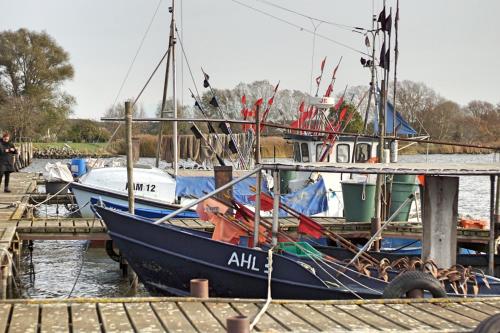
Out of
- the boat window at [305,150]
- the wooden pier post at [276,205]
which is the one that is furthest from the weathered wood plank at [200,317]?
the boat window at [305,150]

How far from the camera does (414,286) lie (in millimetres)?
9312

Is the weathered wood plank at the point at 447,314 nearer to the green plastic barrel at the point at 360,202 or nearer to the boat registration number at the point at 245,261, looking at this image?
the boat registration number at the point at 245,261

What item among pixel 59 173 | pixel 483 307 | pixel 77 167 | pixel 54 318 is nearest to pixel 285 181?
pixel 59 173

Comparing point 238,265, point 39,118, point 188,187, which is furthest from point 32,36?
point 238,265

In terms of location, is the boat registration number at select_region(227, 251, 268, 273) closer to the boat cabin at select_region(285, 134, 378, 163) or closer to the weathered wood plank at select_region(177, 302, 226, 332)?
the weathered wood plank at select_region(177, 302, 226, 332)

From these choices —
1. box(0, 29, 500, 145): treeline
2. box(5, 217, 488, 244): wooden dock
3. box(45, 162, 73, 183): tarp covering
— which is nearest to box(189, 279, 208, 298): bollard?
box(5, 217, 488, 244): wooden dock

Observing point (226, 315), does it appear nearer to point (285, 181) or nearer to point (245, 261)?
point (245, 261)

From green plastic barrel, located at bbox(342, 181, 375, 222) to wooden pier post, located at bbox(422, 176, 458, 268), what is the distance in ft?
20.8

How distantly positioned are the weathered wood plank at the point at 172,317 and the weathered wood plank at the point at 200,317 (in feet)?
0.21

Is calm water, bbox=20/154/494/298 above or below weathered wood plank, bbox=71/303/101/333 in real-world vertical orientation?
below

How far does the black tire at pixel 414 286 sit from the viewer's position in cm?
927

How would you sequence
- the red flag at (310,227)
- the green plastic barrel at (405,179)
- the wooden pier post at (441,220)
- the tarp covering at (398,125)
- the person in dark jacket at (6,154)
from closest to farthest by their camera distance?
1. the wooden pier post at (441,220)
2. the red flag at (310,227)
3. the green plastic barrel at (405,179)
4. the person in dark jacket at (6,154)
5. the tarp covering at (398,125)

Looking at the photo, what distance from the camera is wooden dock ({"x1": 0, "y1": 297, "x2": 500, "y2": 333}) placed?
752 cm

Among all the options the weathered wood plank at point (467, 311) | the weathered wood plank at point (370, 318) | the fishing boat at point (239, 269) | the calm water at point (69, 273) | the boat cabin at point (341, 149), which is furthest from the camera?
the boat cabin at point (341, 149)
